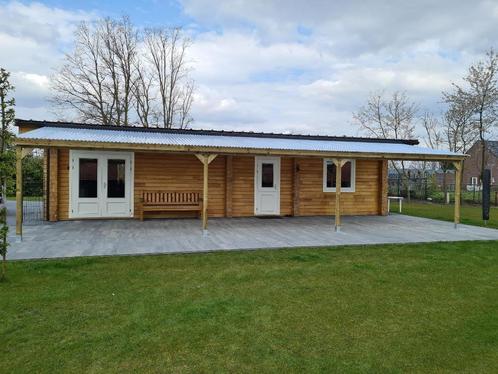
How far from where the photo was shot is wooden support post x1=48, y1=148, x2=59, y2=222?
33.0ft

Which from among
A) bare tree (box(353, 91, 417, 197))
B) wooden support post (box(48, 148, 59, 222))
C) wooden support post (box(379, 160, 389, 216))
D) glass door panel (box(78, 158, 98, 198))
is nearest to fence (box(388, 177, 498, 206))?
bare tree (box(353, 91, 417, 197))

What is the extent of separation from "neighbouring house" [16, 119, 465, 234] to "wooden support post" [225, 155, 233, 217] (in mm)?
32

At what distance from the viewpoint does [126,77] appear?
23.4 meters

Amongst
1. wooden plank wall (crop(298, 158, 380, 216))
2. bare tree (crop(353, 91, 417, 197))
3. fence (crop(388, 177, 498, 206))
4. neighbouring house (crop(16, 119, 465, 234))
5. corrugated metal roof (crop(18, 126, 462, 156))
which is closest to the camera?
corrugated metal roof (crop(18, 126, 462, 156))

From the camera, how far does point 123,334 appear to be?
321 centimetres

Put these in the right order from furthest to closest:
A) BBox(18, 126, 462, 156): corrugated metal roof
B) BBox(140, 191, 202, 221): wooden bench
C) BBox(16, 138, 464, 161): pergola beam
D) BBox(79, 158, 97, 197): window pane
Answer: BBox(140, 191, 202, 221): wooden bench, BBox(79, 158, 97, 197): window pane, BBox(18, 126, 462, 156): corrugated metal roof, BBox(16, 138, 464, 161): pergola beam

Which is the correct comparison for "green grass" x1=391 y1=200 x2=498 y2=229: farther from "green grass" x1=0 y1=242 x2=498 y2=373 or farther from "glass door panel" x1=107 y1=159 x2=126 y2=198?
"glass door panel" x1=107 y1=159 x2=126 y2=198

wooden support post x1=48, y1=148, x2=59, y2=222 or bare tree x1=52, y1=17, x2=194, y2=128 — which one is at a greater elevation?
bare tree x1=52, y1=17, x2=194, y2=128

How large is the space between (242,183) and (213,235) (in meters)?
3.87

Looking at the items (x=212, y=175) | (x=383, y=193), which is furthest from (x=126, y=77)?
(x=383, y=193)

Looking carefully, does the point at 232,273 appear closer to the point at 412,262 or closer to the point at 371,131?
the point at 412,262

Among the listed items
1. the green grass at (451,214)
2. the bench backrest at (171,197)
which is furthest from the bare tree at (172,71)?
the green grass at (451,214)

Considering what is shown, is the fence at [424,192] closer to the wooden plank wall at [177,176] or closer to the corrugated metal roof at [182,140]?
the corrugated metal roof at [182,140]

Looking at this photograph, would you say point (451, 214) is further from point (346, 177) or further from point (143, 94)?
point (143, 94)
